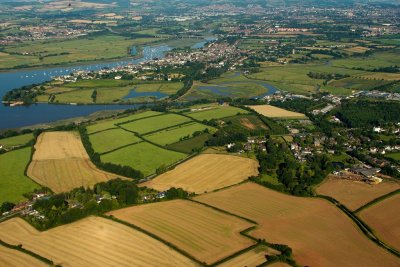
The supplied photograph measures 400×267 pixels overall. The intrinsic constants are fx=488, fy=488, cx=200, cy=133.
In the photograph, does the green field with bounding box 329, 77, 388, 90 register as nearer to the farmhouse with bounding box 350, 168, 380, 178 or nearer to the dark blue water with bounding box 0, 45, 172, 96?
the farmhouse with bounding box 350, 168, 380, 178

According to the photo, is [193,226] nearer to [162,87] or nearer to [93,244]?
[93,244]

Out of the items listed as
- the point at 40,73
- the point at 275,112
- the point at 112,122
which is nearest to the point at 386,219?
the point at 275,112

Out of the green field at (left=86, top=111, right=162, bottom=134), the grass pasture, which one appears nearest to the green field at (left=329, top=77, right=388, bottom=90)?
the green field at (left=86, top=111, right=162, bottom=134)

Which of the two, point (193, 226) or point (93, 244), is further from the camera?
point (193, 226)

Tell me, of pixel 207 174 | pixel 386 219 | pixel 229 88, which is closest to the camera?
pixel 386 219

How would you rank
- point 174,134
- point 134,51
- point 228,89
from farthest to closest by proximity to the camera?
point 134,51, point 228,89, point 174,134
